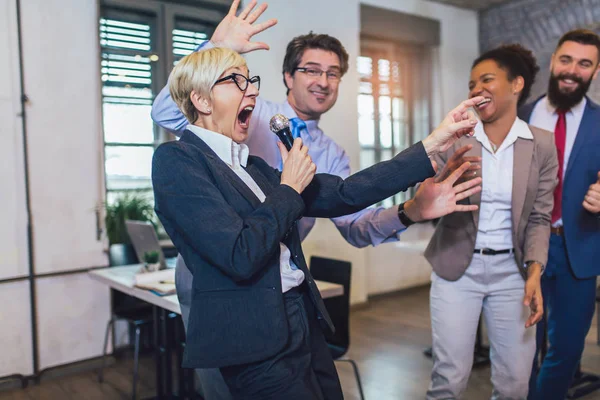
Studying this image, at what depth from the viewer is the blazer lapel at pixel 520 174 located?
6.93 feet

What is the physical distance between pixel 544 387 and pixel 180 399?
1831 mm

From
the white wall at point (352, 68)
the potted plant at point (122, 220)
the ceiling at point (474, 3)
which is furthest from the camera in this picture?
the ceiling at point (474, 3)

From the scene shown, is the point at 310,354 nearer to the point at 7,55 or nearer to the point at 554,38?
the point at 7,55

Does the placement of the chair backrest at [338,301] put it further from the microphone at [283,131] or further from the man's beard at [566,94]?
the microphone at [283,131]

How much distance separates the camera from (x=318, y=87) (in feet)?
6.81

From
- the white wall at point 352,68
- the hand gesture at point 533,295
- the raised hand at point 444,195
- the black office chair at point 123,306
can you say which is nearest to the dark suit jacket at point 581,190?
the hand gesture at point 533,295

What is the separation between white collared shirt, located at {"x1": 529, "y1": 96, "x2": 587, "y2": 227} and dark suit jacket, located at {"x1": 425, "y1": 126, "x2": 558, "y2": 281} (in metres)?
0.37

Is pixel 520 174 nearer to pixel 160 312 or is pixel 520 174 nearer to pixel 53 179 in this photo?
pixel 160 312

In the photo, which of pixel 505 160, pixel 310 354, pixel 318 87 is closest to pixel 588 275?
pixel 505 160

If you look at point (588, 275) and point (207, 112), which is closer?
point (207, 112)

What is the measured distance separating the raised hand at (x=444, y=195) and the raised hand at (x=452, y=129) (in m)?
0.25

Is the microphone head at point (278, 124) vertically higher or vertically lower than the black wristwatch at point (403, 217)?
higher

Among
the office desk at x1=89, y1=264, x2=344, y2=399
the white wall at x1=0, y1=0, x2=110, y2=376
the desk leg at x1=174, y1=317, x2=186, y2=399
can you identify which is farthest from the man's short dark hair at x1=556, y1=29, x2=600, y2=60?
the white wall at x1=0, y1=0, x2=110, y2=376

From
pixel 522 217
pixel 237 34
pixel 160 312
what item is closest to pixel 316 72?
pixel 237 34
